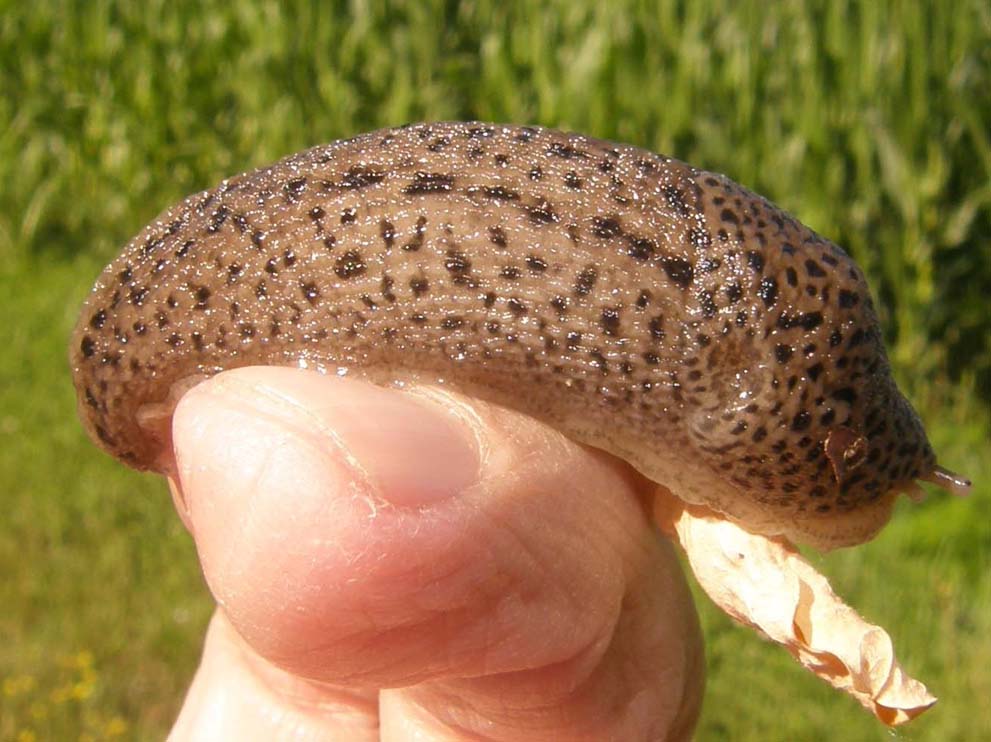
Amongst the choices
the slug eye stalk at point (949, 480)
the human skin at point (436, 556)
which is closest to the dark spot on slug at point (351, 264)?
the human skin at point (436, 556)

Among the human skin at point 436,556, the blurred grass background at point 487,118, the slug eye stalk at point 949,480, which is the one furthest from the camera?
the blurred grass background at point 487,118

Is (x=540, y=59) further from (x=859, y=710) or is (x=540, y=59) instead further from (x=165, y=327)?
(x=165, y=327)

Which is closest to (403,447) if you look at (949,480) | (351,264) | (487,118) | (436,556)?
(436,556)

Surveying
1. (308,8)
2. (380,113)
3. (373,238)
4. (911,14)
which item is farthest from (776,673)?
(308,8)

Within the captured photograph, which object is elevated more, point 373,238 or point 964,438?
point 373,238

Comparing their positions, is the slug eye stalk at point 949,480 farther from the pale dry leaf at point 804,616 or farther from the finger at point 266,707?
the finger at point 266,707

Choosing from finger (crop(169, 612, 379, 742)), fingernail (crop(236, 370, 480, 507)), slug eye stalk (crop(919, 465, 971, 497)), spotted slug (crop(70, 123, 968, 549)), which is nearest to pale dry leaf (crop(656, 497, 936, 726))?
spotted slug (crop(70, 123, 968, 549))
